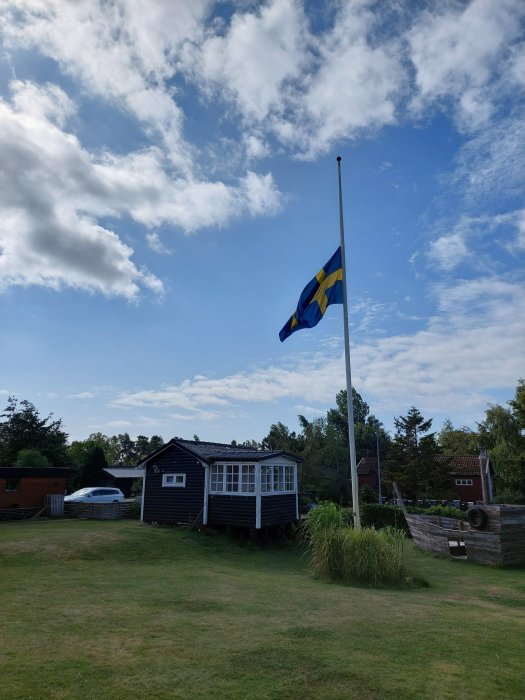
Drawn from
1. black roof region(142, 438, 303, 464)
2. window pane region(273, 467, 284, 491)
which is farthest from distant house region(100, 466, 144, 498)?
window pane region(273, 467, 284, 491)

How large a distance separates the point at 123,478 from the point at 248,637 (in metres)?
42.5

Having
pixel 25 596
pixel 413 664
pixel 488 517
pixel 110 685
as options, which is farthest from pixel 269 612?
pixel 488 517

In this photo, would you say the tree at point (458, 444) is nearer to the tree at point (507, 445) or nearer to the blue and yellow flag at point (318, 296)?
the tree at point (507, 445)

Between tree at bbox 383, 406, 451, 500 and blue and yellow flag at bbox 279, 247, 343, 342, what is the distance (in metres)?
31.3

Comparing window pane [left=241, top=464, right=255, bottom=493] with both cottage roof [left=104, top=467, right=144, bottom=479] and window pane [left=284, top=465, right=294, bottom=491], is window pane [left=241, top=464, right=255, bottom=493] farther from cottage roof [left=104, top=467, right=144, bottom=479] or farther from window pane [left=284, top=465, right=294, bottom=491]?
cottage roof [left=104, top=467, right=144, bottom=479]

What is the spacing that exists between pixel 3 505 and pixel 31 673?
2762 centimetres

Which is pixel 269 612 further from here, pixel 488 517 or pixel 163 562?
pixel 488 517

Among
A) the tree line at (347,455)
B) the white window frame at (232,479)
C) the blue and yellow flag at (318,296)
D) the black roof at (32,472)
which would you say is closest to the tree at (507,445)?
the tree line at (347,455)

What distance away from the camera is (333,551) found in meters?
13.7

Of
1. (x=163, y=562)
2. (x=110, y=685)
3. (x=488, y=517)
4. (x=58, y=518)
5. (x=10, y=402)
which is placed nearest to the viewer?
(x=110, y=685)

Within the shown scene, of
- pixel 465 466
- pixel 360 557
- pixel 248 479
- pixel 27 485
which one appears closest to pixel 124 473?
pixel 27 485

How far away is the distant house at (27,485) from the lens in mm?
29906

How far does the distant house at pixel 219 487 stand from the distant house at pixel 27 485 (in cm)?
911

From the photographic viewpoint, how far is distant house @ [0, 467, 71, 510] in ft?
98.1
